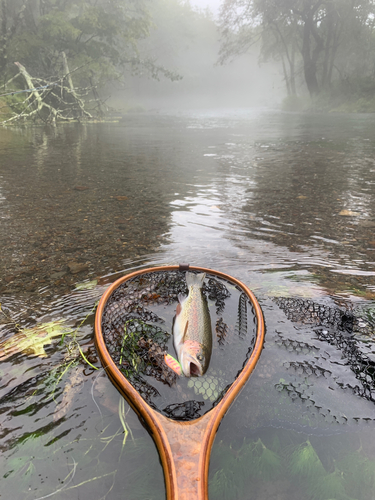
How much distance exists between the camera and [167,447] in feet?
4.42

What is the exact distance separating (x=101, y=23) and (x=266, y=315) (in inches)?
1058

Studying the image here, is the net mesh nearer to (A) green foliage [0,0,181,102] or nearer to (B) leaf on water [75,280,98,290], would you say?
(B) leaf on water [75,280,98,290]

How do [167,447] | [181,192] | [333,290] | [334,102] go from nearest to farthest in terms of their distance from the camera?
[167,447] < [333,290] < [181,192] < [334,102]

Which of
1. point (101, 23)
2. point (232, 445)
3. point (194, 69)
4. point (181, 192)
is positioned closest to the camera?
point (232, 445)

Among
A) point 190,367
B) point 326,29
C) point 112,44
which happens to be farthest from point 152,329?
A: point 326,29

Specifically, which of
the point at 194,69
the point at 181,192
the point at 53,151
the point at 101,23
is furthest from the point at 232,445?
the point at 194,69

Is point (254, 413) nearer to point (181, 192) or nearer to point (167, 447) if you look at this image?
point (167, 447)

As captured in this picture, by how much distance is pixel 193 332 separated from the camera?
1965mm

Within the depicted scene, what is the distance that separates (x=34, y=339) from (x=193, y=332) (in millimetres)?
1055

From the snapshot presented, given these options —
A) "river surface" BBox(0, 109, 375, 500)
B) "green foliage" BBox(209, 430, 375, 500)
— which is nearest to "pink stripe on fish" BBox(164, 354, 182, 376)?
"river surface" BBox(0, 109, 375, 500)

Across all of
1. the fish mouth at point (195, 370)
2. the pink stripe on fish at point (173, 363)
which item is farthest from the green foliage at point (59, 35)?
the fish mouth at point (195, 370)

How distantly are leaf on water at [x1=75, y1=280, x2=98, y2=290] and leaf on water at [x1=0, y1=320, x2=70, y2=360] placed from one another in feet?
1.58

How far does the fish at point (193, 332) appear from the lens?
1778mm

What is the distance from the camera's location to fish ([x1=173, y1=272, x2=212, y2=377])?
5.83ft
